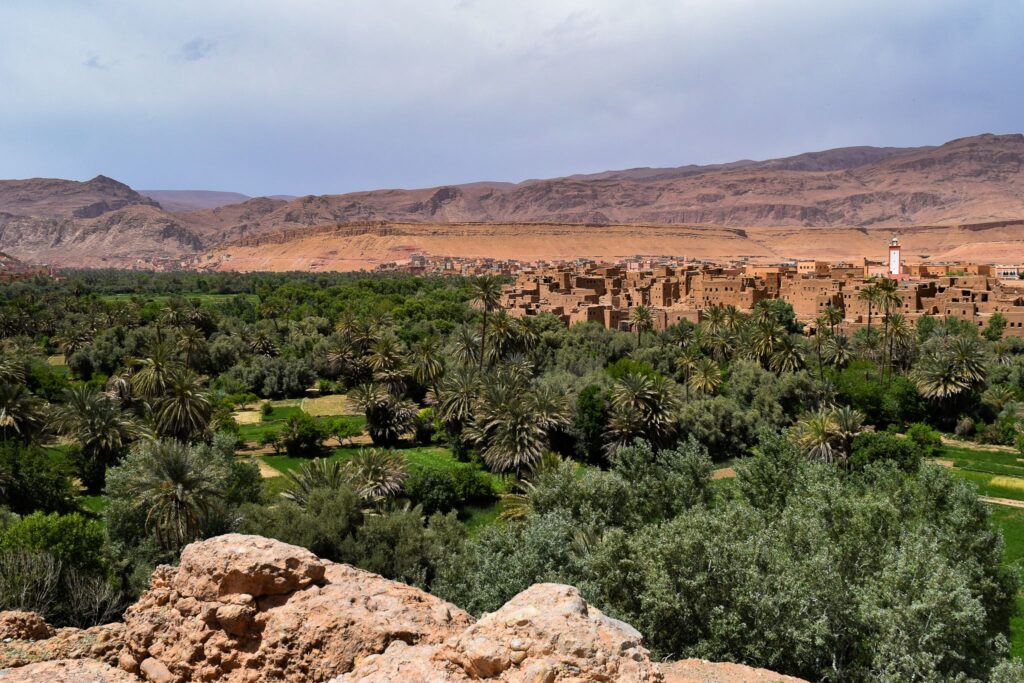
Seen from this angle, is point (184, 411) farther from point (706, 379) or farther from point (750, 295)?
point (750, 295)

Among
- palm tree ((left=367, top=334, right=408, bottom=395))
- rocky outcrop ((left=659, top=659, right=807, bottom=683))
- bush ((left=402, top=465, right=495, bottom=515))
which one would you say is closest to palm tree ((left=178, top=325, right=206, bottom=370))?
palm tree ((left=367, top=334, right=408, bottom=395))

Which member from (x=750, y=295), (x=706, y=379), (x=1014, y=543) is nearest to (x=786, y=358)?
(x=706, y=379)

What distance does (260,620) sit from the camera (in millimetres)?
7051

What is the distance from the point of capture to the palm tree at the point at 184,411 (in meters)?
28.1

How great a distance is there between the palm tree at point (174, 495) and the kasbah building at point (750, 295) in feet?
139

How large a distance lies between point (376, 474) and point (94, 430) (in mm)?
10990

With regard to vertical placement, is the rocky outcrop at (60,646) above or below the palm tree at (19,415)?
above

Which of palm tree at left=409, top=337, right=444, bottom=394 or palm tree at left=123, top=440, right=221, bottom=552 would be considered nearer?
palm tree at left=123, top=440, right=221, bottom=552

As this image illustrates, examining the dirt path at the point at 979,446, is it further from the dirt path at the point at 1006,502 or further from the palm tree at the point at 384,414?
the palm tree at the point at 384,414

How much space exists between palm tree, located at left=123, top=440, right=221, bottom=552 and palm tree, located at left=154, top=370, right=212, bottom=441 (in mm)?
10702

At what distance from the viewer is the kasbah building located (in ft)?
190

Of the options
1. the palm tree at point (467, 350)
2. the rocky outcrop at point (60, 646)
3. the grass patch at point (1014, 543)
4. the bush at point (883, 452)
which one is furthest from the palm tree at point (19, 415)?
the bush at point (883, 452)

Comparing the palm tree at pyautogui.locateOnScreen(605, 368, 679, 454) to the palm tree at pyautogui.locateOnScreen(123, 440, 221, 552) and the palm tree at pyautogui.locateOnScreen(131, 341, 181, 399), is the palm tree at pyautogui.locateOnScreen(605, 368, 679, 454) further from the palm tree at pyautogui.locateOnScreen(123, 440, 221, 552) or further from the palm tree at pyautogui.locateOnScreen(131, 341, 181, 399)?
the palm tree at pyautogui.locateOnScreen(131, 341, 181, 399)

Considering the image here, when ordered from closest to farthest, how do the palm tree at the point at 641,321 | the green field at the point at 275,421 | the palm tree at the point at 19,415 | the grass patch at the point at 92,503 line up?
the grass patch at the point at 92,503 < the palm tree at the point at 19,415 < the green field at the point at 275,421 < the palm tree at the point at 641,321
